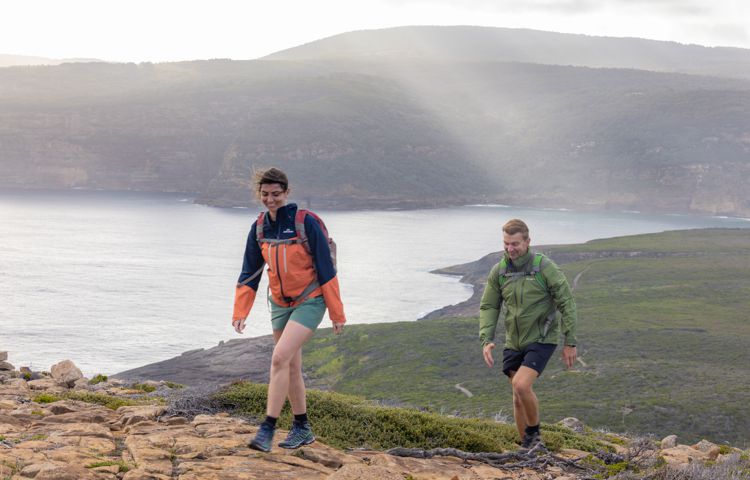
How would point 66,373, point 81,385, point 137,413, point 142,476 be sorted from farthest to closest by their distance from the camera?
point 66,373 < point 81,385 < point 137,413 < point 142,476

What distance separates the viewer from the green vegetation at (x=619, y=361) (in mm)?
31750

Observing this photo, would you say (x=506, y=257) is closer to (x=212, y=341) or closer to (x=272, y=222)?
(x=272, y=222)

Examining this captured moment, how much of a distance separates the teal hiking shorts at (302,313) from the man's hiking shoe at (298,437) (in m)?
0.99

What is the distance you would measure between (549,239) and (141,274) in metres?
66.7

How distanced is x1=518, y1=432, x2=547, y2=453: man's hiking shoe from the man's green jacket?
1.07m

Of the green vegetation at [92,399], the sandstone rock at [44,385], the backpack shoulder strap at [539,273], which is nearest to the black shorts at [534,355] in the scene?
the backpack shoulder strap at [539,273]

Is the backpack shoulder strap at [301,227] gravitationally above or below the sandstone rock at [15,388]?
above

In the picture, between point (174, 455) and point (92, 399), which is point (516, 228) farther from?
point (92, 399)

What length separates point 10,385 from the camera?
1127 cm

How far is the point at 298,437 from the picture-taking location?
26.3ft

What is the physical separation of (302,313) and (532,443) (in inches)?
126

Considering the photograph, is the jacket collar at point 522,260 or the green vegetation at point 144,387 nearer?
the jacket collar at point 522,260

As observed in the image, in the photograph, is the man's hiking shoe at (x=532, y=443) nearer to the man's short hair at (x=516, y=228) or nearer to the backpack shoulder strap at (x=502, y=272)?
the backpack shoulder strap at (x=502, y=272)

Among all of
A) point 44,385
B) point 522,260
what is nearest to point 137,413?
point 44,385
